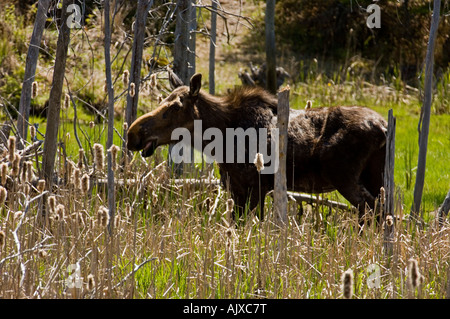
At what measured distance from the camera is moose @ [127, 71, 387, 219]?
7.25 m

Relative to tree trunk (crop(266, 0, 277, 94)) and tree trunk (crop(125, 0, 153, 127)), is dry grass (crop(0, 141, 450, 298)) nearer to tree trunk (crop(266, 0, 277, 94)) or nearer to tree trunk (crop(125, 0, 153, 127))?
tree trunk (crop(125, 0, 153, 127))

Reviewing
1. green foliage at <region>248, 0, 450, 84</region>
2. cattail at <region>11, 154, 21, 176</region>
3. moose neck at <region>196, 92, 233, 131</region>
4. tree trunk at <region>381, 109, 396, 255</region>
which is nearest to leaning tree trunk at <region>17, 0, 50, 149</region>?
moose neck at <region>196, 92, 233, 131</region>

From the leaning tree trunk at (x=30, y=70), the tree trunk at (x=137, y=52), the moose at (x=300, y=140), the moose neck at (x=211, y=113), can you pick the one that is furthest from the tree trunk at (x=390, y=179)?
the leaning tree trunk at (x=30, y=70)

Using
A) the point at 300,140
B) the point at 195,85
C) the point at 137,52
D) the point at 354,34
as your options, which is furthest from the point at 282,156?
the point at 354,34

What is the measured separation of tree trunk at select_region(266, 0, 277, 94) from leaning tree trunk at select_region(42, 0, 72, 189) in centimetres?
529

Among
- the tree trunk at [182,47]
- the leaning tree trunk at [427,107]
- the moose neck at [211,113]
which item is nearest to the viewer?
the leaning tree trunk at [427,107]

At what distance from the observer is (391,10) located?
1727 centimetres

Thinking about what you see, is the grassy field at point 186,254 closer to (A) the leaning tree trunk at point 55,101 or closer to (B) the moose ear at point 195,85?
(A) the leaning tree trunk at point 55,101

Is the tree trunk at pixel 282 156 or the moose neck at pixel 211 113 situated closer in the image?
the tree trunk at pixel 282 156

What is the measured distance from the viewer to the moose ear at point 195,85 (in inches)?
287

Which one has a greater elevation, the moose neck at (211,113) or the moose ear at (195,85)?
the moose ear at (195,85)

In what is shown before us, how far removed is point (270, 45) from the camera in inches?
482
